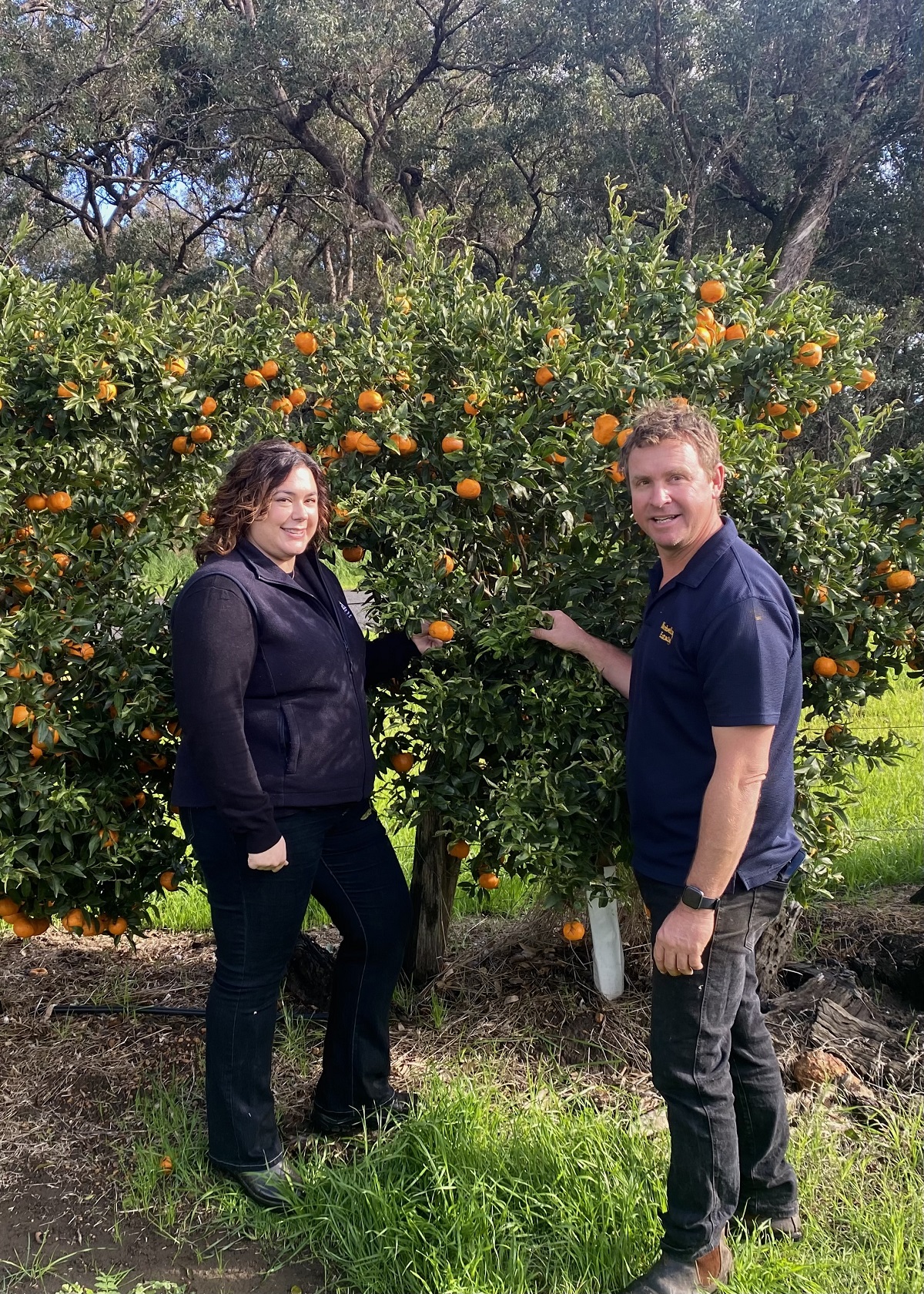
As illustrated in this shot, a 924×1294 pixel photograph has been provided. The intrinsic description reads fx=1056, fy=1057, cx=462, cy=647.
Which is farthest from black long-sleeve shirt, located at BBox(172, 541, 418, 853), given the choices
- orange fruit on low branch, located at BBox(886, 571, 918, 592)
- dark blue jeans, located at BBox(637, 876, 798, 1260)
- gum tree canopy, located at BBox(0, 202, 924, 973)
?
orange fruit on low branch, located at BBox(886, 571, 918, 592)

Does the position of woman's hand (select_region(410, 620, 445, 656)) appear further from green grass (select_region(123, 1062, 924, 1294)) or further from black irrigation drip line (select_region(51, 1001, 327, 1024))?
black irrigation drip line (select_region(51, 1001, 327, 1024))

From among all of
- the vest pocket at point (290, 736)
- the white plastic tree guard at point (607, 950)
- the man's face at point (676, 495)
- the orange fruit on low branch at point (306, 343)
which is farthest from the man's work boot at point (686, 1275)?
the orange fruit on low branch at point (306, 343)

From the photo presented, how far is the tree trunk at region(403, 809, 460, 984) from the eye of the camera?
392cm

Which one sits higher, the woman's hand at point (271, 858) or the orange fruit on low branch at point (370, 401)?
the orange fruit on low branch at point (370, 401)

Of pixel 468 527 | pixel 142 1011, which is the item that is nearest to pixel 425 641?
pixel 468 527

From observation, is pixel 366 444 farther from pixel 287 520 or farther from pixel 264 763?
pixel 264 763

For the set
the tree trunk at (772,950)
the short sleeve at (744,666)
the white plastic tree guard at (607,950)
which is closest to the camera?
the short sleeve at (744,666)

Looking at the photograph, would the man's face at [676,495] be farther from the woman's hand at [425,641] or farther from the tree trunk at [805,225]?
the tree trunk at [805,225]

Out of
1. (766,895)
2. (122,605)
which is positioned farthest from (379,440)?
(766,895)

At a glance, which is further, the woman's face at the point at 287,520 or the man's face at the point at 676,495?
the woman's face at the point at 287,520

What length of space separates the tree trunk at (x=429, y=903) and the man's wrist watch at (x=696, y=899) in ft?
5.70

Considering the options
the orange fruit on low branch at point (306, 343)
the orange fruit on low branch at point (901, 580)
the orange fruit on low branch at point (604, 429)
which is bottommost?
the orange fruit on low branch at point (901, 580)

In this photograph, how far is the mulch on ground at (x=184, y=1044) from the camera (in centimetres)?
278

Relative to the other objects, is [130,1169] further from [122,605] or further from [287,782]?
[122,605]
